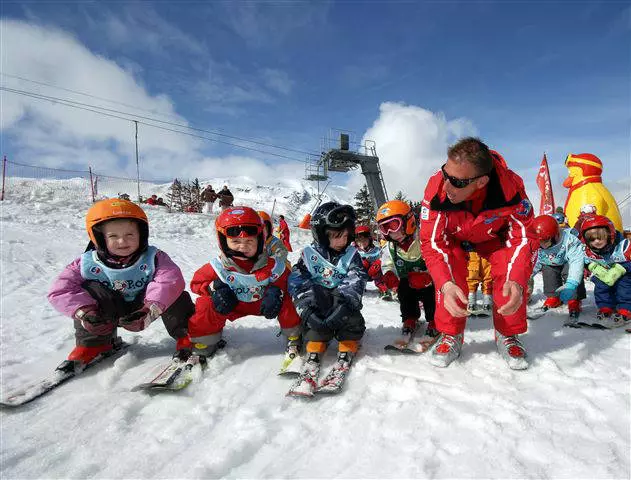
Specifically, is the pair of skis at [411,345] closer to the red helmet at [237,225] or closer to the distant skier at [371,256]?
the distant skier at [371,256]

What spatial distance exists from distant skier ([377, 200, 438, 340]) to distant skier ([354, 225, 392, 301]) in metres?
0.16

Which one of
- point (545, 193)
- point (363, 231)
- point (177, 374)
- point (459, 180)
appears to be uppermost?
point (545, 193)

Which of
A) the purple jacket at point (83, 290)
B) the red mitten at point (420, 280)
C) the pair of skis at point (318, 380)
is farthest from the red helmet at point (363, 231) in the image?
the purple jacket at point (83, 290)

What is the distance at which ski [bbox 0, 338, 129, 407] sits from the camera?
6.99 feet

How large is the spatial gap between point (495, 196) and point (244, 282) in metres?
2.03

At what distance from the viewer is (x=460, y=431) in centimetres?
172

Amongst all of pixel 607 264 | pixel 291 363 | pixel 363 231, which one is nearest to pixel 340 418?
pixel 291 363

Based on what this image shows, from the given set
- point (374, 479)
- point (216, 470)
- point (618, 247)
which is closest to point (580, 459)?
point (374, 479)

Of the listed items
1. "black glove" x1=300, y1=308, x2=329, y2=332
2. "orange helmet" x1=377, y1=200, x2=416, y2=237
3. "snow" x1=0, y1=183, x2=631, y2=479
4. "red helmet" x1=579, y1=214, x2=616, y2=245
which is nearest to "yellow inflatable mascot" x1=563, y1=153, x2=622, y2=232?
"red helmet" x1=579, y1=214, x2=616, y2=245

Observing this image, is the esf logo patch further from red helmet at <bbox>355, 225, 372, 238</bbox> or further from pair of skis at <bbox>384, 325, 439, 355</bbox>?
red helmet at <bbox>355, 225, 372, 238</bbox>

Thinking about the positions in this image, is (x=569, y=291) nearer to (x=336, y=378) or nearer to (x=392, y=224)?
(x=392, y=224)

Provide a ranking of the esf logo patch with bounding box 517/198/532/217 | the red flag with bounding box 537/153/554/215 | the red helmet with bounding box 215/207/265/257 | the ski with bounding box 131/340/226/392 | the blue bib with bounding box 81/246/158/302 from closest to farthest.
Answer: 1. the ski with bounding box 131/340/226/392
2. the esf logo patch with bounding box 517/198/532/217
3. the blue bib with bounding box 81/246/158/302
4. the red helmet with bounding box 215/207/265/257
5. the red flag with bounding box 537/153/554/215

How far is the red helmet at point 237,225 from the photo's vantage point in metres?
2.86

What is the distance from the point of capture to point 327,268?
298cm
